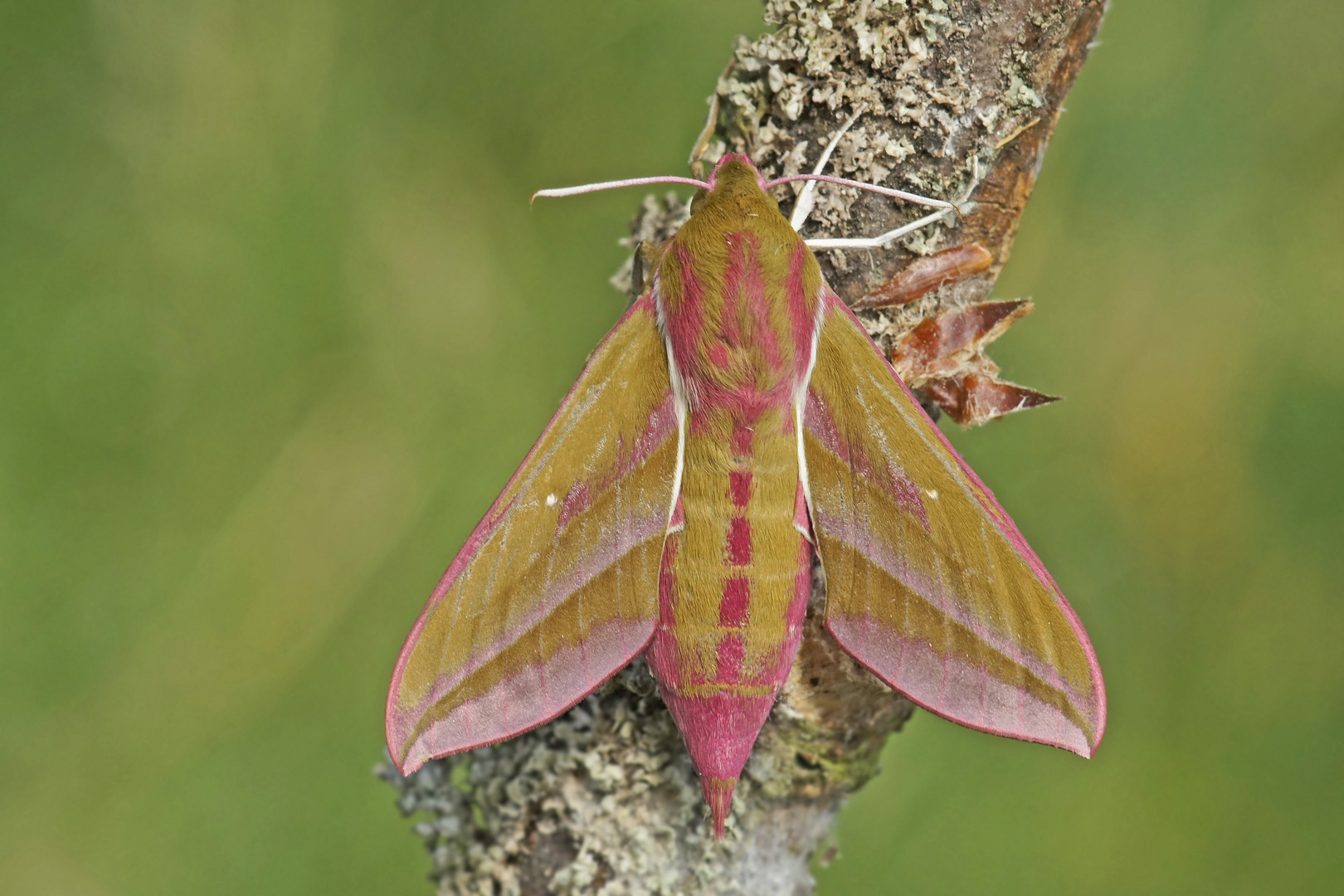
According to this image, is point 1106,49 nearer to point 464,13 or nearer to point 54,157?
point 464,13

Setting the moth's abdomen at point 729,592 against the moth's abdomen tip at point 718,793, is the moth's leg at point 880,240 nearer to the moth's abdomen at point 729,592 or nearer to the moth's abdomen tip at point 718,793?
the moth's abdomen at point 729,592

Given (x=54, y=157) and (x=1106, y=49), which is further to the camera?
(x=54, y=157)

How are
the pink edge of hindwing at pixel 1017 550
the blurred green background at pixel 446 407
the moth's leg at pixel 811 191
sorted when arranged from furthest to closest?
the blurred green background at pixel 446 407, the moth's leg at pixel 811 191, the pink edge of hindwing at pixel 1017 550

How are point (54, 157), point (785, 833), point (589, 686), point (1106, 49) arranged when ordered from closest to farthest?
point (589, 686), point (785, 833), point (1106, 49), point (54, 157)

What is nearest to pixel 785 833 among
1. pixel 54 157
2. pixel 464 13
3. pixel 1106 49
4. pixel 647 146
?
pixel 647 146

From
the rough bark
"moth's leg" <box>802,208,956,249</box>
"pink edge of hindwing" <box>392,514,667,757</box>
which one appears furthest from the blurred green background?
"pink edge of hindwing" <box>392,514,667,757</box>

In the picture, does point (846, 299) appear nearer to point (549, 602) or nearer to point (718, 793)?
point (549, 602)

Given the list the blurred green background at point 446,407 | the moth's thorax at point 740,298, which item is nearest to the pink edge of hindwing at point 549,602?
the moth's thorax at point 740,298
